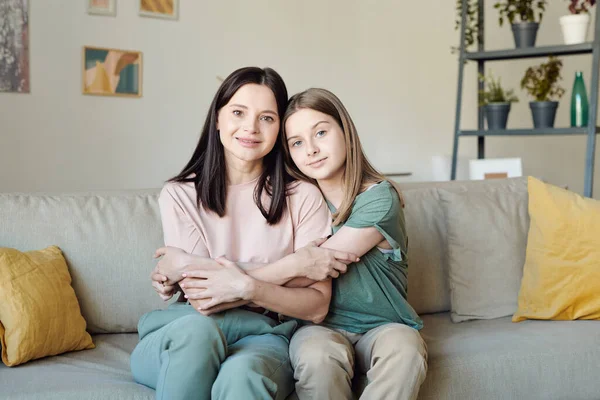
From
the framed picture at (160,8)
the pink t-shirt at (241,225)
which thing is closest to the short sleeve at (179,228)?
the pink t-shirt at (241,225)

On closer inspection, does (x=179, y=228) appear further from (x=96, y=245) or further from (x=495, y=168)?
(x=495, y=168)

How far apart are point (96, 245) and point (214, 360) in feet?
2.47

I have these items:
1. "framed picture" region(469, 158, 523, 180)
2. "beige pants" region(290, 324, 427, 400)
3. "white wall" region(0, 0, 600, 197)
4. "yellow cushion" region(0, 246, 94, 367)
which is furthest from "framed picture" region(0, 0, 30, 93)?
"beige pants" region(290, 324, 427, 400)

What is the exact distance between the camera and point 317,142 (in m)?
1.93

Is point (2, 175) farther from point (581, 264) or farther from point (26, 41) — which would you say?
point (581, 264)

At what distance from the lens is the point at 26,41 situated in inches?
151

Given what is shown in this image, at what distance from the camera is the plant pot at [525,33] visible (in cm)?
359

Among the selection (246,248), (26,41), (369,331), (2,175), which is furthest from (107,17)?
(369,331)

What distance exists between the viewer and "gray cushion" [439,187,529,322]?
7.81ft

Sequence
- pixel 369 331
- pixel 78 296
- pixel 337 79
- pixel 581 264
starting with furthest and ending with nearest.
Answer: pixel 337 79 → pixel 581 264 → pixel 78 296 → pixel 369 331

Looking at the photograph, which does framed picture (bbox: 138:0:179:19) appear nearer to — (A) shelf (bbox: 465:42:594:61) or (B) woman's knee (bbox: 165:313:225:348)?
(A) shelf (bbox: 465:42:594:61)

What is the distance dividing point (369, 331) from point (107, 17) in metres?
2.83

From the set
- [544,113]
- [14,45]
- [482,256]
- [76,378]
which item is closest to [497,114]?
[544,113]

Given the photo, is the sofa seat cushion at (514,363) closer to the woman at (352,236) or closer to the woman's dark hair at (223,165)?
the woman at (352,236)
